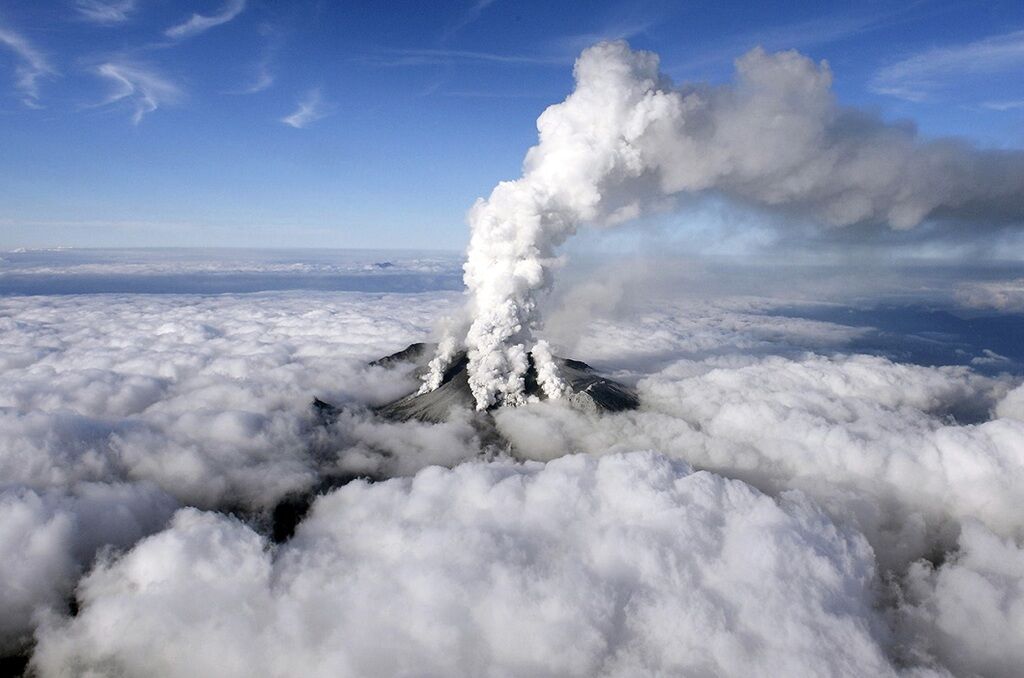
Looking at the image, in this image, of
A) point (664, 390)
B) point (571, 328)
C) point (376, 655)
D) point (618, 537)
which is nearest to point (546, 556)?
point (618, 537)

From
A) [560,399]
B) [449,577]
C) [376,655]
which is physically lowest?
[376,655]

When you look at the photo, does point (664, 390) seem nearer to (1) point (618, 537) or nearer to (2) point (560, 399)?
(2) point (560, 399)

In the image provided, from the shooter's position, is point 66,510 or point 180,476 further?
point 180,476

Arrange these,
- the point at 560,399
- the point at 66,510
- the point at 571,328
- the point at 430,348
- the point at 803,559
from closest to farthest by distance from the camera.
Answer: the point at 803,559 < the point at 66,510 < the point at 560,399 < the point at 430,348 < the point at 571,328

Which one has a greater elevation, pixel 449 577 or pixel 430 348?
pixel 430 348

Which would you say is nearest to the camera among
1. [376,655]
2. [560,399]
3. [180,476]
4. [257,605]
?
[376,655]

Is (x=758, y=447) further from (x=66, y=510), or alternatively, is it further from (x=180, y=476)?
(x=66, y=510)
